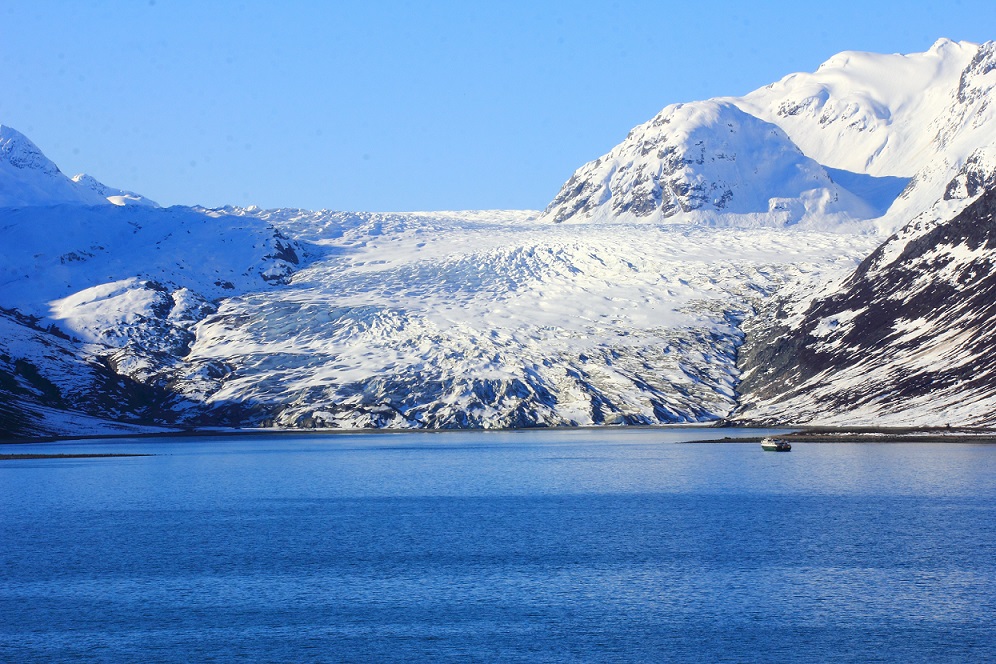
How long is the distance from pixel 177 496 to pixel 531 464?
1742 inches

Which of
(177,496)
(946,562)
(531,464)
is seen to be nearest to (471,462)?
(531,464)

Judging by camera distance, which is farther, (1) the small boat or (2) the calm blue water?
(1) the small boat

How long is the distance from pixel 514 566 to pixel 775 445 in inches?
3659

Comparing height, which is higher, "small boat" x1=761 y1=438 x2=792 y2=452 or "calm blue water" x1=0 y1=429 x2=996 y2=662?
"small boat" x1=761 y1=438 x2=792 y2=452

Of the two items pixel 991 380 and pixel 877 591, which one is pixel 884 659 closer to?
pixel 877 591

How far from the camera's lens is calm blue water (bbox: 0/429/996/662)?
169ft

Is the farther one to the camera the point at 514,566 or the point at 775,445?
the point at 775,445

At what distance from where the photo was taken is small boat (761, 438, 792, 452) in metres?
154

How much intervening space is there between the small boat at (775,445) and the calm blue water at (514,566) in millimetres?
26427

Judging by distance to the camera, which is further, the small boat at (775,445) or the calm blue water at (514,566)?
the small boat at (775,445)

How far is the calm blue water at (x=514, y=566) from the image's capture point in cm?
5144

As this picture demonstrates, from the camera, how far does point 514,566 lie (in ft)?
225

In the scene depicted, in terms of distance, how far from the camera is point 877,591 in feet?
195

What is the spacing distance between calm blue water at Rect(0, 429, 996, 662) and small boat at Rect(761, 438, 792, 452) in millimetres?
26427
